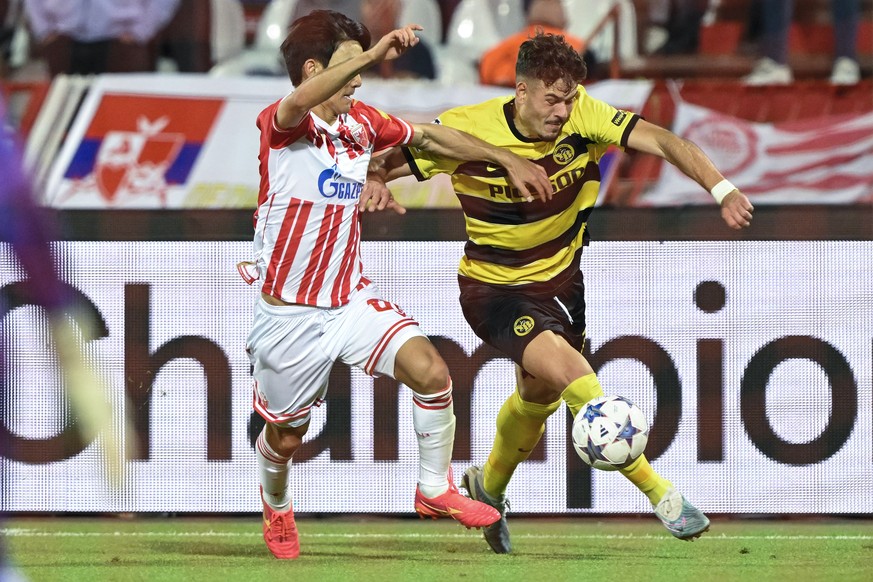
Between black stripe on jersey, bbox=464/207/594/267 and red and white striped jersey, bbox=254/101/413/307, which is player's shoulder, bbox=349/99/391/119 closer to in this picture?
red and white striped jersey, bbox=254/101/413/307

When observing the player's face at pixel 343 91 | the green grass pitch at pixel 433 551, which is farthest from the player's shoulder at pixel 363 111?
the green grass pitch at pixel 433 551

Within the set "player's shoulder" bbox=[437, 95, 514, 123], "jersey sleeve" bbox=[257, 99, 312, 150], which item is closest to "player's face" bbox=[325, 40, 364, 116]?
"jersey sleeve" bbox=[257, 99, 312, 150]

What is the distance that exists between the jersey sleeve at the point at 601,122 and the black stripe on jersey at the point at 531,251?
0.35 meters

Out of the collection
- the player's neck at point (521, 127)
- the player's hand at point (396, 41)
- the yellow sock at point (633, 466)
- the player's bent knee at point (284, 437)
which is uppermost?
the player's hand at point (396, 41)

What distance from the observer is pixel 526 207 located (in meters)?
6.10

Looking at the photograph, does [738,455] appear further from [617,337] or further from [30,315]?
[30,315]

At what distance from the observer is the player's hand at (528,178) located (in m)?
5.76

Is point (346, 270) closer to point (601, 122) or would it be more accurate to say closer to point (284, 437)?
point (284, 437)

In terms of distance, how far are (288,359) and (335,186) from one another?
0.70 m

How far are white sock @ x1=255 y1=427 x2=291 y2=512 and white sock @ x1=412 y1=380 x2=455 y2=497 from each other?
61cm

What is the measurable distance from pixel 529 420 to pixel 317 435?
129cm

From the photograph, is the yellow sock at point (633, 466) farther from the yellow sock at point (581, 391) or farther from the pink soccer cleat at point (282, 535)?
the pink soccer cleat at point (282, 535)

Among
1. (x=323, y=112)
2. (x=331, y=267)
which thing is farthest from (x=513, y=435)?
(x=323, y=112)

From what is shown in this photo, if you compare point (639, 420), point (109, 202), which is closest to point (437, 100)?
point (109, 202)
